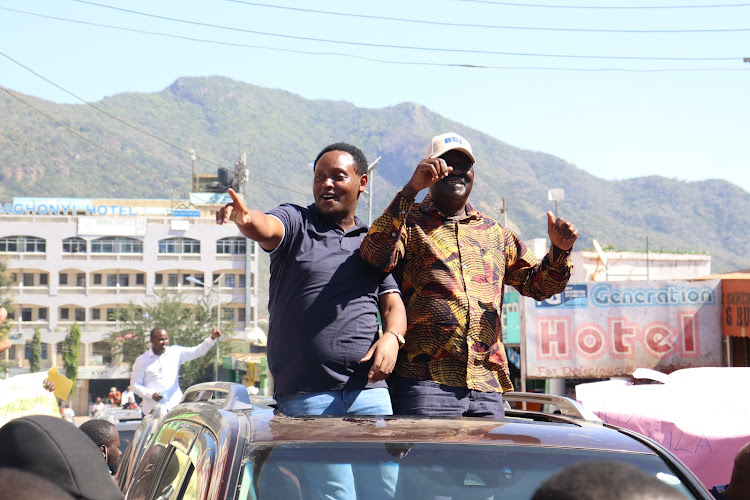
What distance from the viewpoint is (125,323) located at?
75625 millimetres

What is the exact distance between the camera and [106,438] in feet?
22.5


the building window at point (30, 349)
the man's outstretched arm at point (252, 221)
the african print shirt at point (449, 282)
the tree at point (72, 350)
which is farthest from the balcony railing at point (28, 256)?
the man's outstretched arm at point (252, 221)

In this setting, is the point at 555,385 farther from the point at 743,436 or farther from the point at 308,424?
the point at 308,424

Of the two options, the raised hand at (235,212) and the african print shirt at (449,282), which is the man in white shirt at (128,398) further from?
the raised hand at (235,212)

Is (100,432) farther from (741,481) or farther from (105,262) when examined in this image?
(105,262)

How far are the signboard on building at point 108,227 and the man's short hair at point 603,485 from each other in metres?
86.4

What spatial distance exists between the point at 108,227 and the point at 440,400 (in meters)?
84.3

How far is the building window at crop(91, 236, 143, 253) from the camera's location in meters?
85.2

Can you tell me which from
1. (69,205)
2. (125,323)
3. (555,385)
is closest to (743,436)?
(555,385)

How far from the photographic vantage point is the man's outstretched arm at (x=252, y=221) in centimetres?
360

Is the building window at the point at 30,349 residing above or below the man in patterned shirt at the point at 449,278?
below

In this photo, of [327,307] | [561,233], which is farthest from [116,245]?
[327,307]

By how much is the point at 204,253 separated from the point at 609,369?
7459cm

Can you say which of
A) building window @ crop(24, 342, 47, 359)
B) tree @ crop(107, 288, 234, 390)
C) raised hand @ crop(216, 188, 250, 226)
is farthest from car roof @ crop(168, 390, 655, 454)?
building window @ crop(24, 342, 47, 359)
